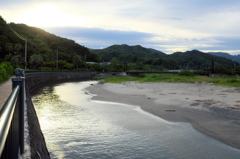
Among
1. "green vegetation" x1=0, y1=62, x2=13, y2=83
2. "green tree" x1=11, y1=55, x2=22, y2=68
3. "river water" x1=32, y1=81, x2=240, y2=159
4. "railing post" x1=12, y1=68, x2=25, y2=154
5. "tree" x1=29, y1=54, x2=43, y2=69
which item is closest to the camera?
"railing post" x1=12, y1=68, x2=25, y2=154

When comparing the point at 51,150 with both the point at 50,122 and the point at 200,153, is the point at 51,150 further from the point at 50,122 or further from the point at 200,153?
the point at 200,153

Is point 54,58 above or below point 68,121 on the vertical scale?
above

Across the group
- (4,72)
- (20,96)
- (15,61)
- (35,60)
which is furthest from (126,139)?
(35,60)

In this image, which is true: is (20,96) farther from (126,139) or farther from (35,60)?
(35,60)

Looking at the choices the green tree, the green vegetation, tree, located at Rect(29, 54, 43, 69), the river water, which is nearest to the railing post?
the river water

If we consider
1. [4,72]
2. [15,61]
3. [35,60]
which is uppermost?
[35,60]

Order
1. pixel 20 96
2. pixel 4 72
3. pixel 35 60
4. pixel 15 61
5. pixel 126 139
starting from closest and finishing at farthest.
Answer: pixel 20 96
pixel 126 139
pixel 4 72
pixel 15 61
pixel 35 60

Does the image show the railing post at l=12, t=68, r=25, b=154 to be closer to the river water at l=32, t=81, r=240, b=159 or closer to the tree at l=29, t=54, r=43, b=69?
the river water at l=32, t=81, r=240, b=159

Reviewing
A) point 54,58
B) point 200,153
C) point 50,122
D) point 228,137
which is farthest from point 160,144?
point 54,58

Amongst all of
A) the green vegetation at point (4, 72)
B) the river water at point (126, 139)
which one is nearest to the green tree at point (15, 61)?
the green vegetation at point (4, 72)

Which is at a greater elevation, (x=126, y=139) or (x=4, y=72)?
(x=4, y=72)

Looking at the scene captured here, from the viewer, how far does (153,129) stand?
12.6 meters

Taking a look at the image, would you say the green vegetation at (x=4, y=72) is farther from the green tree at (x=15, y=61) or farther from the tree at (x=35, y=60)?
the tree at (x=35, y=60)

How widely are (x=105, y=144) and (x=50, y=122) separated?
537 centimetres
